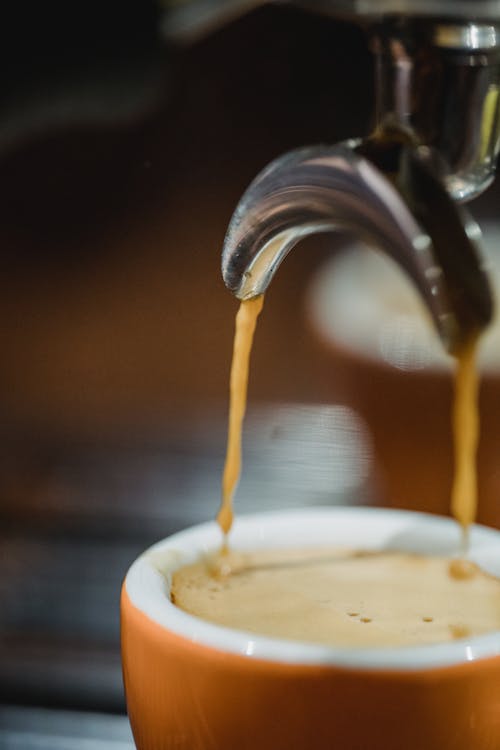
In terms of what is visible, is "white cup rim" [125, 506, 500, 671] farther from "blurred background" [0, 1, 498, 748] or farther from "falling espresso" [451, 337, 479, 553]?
"blurred background" [0, 1, 498, 748]

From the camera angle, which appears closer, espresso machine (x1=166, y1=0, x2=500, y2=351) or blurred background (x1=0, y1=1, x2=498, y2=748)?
espresso machine (x1=166, y1=0, x2=500, y2=351)

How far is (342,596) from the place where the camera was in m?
0.39

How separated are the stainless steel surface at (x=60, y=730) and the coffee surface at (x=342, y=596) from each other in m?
0.10

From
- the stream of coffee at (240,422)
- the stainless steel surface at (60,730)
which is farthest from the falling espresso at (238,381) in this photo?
the stainless steel surface at (60,730)

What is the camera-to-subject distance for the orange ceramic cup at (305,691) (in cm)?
32

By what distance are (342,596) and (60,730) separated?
0.16 metres

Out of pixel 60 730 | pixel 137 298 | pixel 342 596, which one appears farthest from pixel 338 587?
pixel 137 298

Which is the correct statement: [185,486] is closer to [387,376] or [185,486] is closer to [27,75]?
[387,376]

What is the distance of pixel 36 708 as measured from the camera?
0.49 m

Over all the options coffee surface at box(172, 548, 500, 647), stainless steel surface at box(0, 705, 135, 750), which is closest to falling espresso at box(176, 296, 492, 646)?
coffee surface at box(172, 548, 500, 647)

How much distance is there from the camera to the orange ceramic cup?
0.32 meters

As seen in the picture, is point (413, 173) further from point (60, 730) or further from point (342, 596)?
point (60, 730)

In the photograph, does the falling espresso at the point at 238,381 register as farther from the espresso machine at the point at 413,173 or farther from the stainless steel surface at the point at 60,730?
the stainless steel surface at the point at 60,730

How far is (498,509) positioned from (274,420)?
0.15 m
